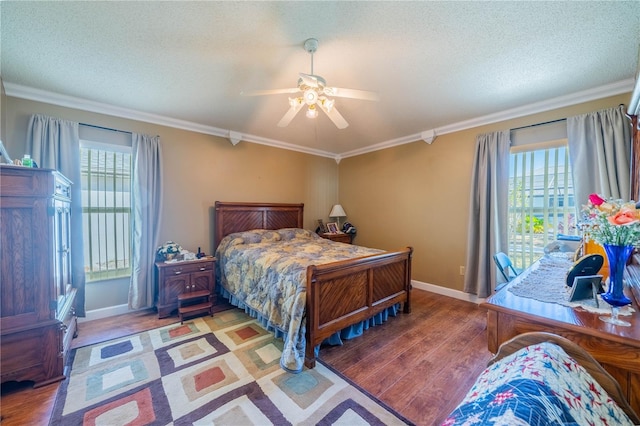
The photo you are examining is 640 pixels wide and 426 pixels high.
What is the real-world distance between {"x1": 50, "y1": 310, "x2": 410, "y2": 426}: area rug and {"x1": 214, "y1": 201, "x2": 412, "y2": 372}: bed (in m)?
0.23

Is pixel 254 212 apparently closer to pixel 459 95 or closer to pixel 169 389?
pixel 169 389

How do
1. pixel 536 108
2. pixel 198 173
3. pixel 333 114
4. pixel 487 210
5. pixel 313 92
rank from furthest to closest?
pixel 198 173, pixel 487 210, pixel 536 108, pixel 333 114, pixel 313 92

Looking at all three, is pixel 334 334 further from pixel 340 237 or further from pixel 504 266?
pixel 340 237

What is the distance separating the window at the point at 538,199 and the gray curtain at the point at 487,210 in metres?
0.24

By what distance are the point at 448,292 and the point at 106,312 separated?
464 cm

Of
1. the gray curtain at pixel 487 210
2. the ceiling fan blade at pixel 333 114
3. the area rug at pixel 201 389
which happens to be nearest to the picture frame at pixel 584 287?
the area rug at pixel 201 389

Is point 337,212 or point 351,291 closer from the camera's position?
point 351,291

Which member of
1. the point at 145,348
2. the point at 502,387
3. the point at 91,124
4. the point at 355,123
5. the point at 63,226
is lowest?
the point at 145,348

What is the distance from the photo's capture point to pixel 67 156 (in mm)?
2779

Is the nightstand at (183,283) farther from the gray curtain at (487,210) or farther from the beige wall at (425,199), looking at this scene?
the gray curtain at (487,210)

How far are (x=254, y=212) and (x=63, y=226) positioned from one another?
230cm

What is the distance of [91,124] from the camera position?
2959mm

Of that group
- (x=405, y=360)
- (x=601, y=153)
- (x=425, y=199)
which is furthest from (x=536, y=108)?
(x=405, y=360)

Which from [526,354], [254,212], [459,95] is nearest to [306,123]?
[254,212]
